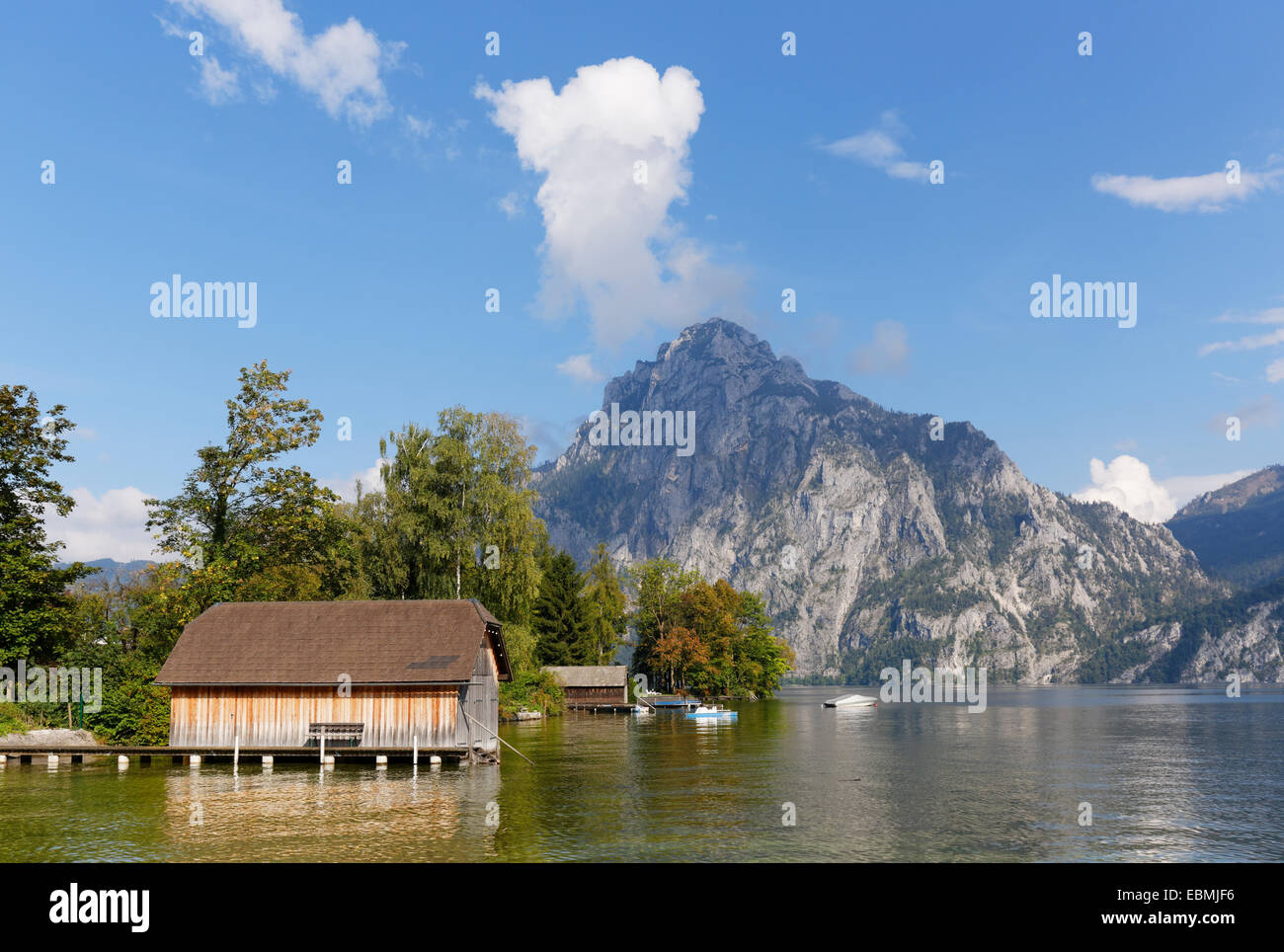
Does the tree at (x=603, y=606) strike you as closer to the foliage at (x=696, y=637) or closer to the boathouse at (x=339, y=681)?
the foliage at (x=696, y=637)

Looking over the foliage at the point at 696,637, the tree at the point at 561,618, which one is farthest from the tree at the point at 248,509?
the foliage at the point at 696,637

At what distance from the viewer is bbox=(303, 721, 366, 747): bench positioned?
45.5 m

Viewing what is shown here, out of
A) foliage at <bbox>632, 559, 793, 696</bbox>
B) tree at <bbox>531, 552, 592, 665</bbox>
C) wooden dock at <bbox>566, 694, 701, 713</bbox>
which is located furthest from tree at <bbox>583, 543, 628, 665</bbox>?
wooden dock at <bbox>566, 694, 701, 713</bbox>

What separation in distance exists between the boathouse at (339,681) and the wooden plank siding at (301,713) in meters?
0.05

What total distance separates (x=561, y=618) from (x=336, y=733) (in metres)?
66.3

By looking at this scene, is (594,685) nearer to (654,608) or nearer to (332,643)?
(654,608)

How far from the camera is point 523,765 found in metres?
46.5

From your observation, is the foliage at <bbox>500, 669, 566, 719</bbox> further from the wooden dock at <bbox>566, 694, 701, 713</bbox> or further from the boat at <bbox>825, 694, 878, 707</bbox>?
the boat at <bbox>825, 694, 878, 707</bbox>

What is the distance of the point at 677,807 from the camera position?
33.9 meters

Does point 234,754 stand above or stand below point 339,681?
below

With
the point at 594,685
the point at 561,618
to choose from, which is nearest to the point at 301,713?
the point at 594,685
